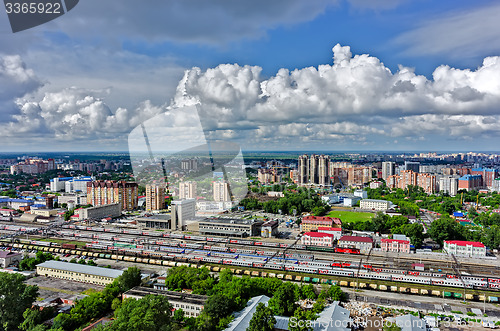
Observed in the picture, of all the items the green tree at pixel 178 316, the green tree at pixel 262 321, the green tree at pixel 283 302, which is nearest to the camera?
the green tree at pixel 262 321

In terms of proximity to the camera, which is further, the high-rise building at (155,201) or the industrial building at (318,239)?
the high-rise building at (155,201)

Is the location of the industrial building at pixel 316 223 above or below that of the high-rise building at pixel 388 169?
below

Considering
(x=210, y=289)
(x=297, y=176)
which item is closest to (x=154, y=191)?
(x=210, y=289)

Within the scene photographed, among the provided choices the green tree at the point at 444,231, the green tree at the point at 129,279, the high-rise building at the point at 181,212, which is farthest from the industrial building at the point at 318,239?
the green tree at the point at 129,279

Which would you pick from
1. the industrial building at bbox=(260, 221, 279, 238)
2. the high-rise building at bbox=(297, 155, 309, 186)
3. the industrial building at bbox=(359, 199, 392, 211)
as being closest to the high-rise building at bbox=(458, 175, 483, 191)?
the industrial building at bbox=(359, 199, 392, 211)

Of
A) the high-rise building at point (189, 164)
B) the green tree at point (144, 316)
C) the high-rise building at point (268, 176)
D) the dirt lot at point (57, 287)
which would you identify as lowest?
the dirt lot at point (57, 287)

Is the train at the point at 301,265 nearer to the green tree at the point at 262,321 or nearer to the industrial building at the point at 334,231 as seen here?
the industrial building at the point at 334,231
